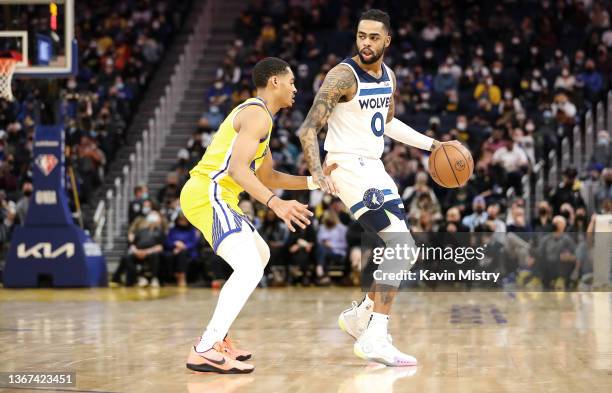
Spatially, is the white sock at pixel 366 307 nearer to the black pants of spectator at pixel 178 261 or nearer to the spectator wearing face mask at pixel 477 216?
the spectator wearing face mask at pixel 477 216

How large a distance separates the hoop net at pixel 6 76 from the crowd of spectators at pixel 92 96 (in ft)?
4.46

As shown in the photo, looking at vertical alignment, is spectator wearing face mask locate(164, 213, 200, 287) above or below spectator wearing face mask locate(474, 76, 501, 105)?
below

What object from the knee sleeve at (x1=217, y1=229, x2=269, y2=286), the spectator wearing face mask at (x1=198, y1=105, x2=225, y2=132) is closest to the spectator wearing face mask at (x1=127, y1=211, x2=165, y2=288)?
the spectator wearing face mask at (x1=198, y1=105, x2=225, y2=132)

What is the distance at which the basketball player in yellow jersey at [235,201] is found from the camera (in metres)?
6.23

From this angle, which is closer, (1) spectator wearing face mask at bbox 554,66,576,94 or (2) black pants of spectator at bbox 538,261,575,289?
(2) black pants of spectator at bbox 538,261,575,289

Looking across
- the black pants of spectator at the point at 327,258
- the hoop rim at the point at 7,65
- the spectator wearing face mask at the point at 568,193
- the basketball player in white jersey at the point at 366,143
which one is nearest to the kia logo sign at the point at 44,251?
the hoop rim at the point at 7,65

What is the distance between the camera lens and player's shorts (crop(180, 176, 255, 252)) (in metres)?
6.40

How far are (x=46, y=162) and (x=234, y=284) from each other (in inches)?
362

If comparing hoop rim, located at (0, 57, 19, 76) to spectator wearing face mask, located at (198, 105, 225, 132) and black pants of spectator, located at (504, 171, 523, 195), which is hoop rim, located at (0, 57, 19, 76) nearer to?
spectator wearing face mask, located at (198, 105, 225, 132)

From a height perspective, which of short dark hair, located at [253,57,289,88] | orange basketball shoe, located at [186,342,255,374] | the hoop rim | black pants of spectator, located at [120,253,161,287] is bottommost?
black pants of spectator, located at [120,253,161,287]

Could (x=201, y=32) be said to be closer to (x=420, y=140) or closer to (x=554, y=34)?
(x=554, y=34)

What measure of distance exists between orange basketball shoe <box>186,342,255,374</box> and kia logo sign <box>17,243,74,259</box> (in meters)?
8.83

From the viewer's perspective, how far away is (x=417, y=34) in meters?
21.5

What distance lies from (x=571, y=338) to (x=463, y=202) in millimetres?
7383
